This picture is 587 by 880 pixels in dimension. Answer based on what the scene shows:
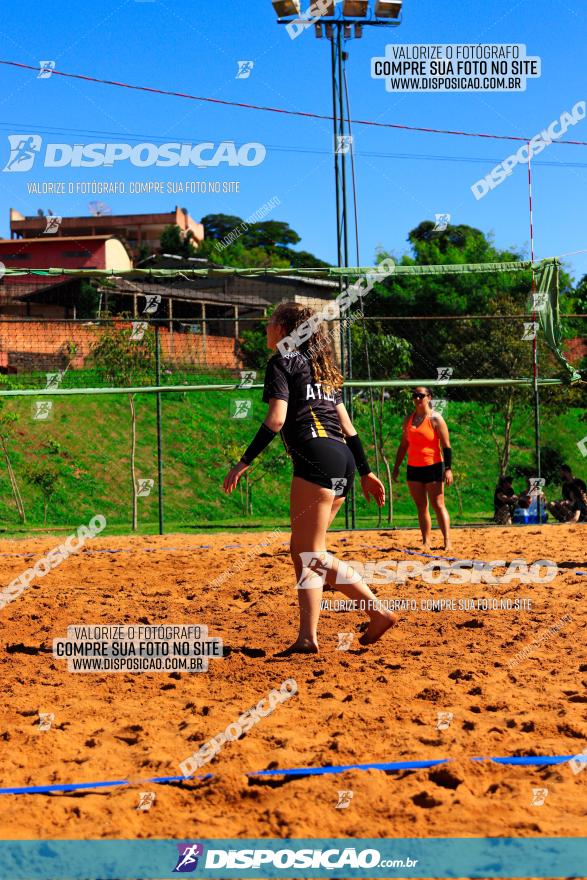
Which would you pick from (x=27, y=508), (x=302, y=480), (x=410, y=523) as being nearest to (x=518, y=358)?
(x=410, y=523)

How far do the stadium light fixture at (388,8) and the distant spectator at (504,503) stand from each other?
26.2ft

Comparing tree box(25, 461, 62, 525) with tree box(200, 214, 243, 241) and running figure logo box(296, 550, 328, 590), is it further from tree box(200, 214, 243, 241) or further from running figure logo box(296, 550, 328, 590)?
tree box(200, 214, 243, 241)

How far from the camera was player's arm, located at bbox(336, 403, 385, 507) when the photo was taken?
19.0 feet

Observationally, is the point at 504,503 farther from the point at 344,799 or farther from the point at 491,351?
the point at 344,799

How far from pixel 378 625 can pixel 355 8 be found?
12.4 m

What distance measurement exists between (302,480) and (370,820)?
2.49m

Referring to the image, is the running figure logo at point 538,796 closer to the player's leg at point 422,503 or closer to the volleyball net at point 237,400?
the player's leg at point 422,503

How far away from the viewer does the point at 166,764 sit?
3.88 meters

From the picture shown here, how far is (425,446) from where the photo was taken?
10469 mm

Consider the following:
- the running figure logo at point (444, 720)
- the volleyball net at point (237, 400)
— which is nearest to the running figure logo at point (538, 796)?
the running figure logo at point (444, 720)

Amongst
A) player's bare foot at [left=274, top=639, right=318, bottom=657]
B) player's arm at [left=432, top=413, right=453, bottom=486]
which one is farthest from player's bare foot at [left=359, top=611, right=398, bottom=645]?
player's arm at [left=432, top=413, right=453, bottom=486]

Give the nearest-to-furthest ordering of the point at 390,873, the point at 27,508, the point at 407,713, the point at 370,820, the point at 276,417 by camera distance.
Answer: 1. the point at 390,873
2. the point at 370,820
3. the point at 407,713
4. the point at 276,417
5. the point at 27,508

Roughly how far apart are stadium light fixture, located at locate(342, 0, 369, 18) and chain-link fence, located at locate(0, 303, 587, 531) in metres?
5.03

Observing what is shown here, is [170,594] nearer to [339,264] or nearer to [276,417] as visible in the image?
[276,417]
